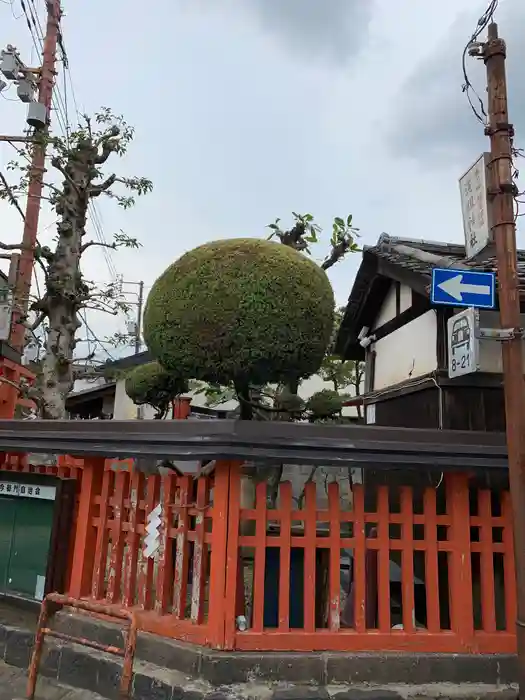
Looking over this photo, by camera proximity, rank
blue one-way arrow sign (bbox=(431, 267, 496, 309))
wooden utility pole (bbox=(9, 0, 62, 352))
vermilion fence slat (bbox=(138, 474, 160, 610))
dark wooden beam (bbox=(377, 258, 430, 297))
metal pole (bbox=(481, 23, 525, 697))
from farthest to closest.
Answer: wooden utility pole (bbox=(9, 0, 62, 352)) → dark wooden beam (bbox=(377, 258, 430, 297)) → vermilion fence slat (bbox=(138, 474, 160, 610)) → blue one-way arrow sign (bbox=(431, 267, 496, 309)) → metal pole (bbox=(481, 23, 525, 697))

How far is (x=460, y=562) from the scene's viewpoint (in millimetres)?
5887

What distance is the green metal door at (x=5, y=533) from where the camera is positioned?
7414 millimetres

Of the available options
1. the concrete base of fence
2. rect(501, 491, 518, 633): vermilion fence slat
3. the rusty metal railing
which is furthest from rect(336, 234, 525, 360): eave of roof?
the rusty metal railing

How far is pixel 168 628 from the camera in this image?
5.70 metres

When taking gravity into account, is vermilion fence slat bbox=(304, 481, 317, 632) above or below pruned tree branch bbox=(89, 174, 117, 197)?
below

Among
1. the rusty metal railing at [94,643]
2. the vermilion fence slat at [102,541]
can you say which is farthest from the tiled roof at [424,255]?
the rusty metal railing at [94,643]

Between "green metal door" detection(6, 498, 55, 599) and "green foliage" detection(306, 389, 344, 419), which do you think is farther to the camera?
"green foliage" detection(306, 389, 344, 419)

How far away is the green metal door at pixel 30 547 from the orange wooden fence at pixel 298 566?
0.86 metres

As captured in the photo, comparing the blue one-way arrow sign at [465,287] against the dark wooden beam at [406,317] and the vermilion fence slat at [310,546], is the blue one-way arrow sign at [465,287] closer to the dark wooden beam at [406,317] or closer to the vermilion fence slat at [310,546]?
the vermilion fence slat at [310,546]

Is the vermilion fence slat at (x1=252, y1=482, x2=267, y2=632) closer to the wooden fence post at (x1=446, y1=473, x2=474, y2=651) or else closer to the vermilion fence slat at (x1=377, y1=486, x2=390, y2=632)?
the vermilion fence slat at (x1=377, y1=486, x2=390, y2=632)

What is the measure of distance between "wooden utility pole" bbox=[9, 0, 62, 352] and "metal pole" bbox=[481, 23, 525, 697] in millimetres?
8166

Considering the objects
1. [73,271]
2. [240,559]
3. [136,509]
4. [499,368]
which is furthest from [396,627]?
[73,271]

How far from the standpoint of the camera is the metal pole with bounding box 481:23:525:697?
197 inches

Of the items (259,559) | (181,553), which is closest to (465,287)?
(259,559)
